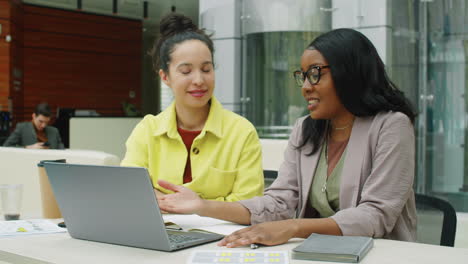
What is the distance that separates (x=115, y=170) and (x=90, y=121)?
8.87m

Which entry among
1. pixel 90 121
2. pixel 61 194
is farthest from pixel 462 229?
pixel 90 121

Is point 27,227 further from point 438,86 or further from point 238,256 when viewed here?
point 438,86

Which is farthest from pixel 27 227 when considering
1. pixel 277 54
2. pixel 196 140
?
pixel 277 54

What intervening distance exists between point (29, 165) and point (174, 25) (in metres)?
1.39

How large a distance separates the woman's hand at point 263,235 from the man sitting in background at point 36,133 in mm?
6038

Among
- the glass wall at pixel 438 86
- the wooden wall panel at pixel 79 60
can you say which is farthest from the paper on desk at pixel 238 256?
the wooden wall panel at pixel 79 60

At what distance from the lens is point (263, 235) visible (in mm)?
1437

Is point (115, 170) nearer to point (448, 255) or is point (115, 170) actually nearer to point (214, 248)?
point (214, 248)

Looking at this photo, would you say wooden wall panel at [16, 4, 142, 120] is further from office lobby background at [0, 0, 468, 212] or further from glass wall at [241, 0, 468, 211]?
glass wall at [241, 0, 468, 211]

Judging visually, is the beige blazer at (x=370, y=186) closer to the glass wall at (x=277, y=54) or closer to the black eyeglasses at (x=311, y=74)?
the black eyeglasses at (x=311, y=74)

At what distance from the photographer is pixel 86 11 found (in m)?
13.7

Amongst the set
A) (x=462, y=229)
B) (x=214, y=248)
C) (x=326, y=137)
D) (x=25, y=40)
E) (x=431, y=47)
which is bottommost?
(x=462, y=229)

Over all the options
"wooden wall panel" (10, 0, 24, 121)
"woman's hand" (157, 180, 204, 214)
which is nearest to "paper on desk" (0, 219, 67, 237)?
"woman's hand" (157, 180, 204, 214)

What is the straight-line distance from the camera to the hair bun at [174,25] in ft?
7.88
